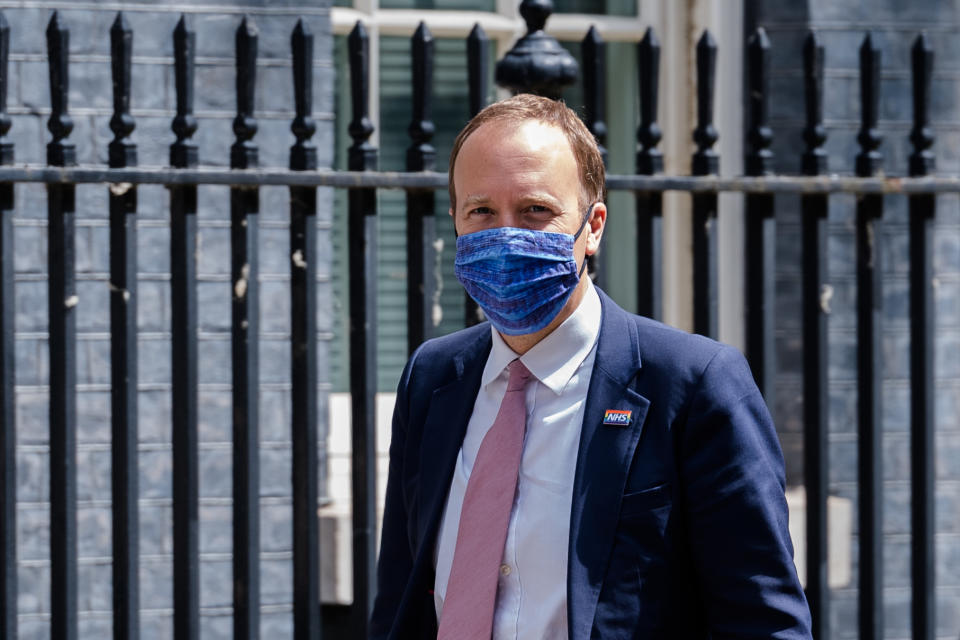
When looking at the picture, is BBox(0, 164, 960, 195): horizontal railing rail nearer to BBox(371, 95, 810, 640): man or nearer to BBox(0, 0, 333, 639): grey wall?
BBox(0, 0, 333, 639): grey wall

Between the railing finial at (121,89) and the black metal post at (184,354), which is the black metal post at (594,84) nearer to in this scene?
the black metal post at (184,354)

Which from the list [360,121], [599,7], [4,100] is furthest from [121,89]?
[599,7]

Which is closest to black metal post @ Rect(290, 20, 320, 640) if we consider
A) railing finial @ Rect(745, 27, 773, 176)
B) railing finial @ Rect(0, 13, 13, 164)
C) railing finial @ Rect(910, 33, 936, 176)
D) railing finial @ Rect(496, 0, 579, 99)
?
railing finial @ Rect(496, 0, 579, 99)

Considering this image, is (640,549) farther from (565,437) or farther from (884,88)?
(884,88)

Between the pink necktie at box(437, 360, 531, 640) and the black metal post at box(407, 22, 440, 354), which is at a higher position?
the black metal post at box(407, 22, 440, 354)

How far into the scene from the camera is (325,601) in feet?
15.4

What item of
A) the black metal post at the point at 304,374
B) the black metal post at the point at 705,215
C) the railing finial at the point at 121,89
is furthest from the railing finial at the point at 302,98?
the black metal post at the point at 705,215

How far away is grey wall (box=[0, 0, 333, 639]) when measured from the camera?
4441mm

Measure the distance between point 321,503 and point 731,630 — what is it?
290cm

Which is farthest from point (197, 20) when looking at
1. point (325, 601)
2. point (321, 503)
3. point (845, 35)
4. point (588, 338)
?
point (588, 338)

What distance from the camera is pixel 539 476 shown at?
2105mm

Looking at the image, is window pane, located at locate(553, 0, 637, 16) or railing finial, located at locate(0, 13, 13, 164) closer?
railing finial, located at locate(0, 13, 13, 164)

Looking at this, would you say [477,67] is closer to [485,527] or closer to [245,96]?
[245,96]

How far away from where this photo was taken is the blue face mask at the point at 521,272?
218cm
